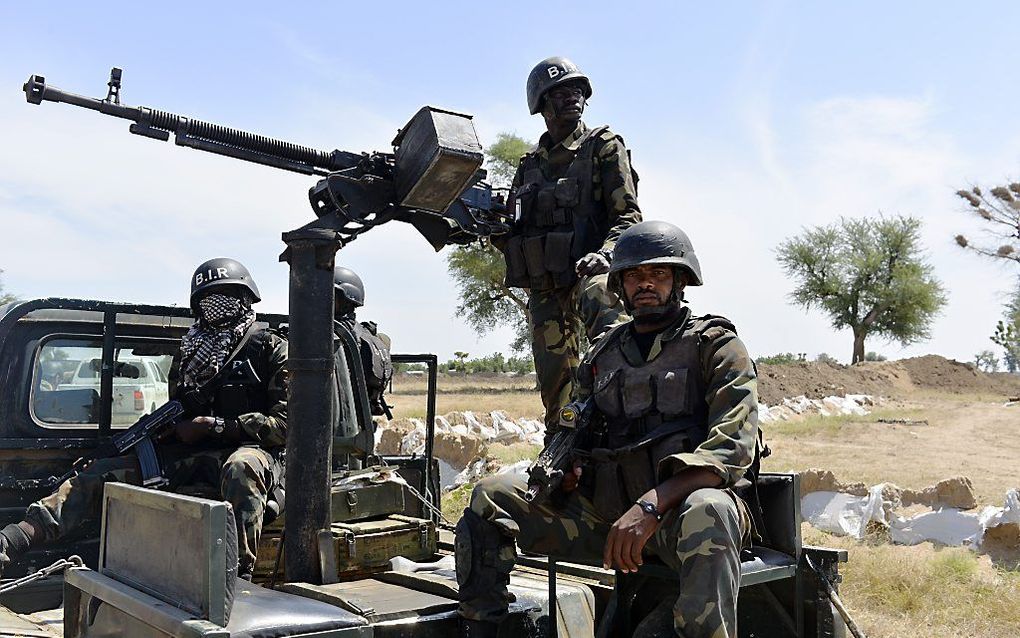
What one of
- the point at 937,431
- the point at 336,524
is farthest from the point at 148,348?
the point at 937,431

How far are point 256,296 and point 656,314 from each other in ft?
8.29

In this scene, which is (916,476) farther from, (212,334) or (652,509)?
(652,509)

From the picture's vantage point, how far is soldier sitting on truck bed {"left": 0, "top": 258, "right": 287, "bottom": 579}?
14.5 ft

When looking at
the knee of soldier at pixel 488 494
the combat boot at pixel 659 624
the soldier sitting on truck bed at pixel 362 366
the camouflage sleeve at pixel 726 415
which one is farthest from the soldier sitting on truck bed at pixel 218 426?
the camouflage sleeve at pixel 726 415

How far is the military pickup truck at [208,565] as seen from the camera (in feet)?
9.47

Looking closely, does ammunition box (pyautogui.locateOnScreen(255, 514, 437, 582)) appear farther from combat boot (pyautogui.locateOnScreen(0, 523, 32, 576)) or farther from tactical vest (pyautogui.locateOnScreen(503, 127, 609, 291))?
tactical vest (pyautogui.locateOnScreen(503, 127, 609, 291))

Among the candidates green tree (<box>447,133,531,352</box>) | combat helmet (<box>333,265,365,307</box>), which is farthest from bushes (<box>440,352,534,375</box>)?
combat helmet (<box>333,265,365,307</box>)

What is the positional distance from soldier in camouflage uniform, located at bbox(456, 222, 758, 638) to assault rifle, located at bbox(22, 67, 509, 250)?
75 cm

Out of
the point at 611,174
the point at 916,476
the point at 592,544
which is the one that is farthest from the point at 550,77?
the point at 916,476

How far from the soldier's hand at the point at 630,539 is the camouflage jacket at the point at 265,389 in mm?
2063

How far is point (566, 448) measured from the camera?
143 inches

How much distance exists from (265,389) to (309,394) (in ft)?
4.67

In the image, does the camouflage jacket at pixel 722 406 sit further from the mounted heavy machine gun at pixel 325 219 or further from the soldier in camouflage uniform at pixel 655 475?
the mounted heavy machine gun at pixel 325 219

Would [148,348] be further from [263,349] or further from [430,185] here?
[430,185]
